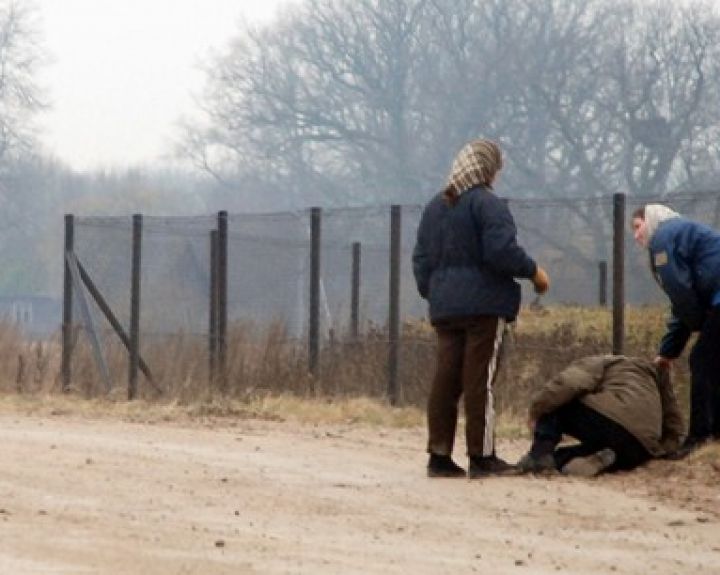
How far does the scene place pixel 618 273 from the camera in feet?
57.3

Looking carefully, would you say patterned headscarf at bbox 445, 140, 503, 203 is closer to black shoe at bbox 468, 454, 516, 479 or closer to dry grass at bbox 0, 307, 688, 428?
black shoe at bbox 468, 454, 516, 479

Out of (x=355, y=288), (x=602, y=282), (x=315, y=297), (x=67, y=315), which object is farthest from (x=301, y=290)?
(x=602, y=282)

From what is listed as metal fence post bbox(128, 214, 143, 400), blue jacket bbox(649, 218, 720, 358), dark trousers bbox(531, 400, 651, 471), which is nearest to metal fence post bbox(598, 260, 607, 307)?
metal fence post bbox(128, 214, 143, 400)

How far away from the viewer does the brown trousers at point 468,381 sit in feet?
42.7

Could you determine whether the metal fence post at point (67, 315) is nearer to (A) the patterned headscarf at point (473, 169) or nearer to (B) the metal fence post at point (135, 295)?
(B) the metal fence post at point (135, 295)

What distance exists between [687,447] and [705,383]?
15.6 inches

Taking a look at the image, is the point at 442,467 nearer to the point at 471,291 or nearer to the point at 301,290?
the point at 471,291

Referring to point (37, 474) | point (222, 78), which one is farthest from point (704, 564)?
point (222, 78)

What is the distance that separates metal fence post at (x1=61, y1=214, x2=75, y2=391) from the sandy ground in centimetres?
751

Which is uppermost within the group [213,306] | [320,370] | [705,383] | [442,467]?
[213,306]

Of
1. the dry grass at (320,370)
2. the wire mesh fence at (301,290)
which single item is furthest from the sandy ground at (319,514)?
the wire mesh fence at (301,290)

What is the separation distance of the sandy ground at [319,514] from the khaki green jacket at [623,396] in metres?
0.33

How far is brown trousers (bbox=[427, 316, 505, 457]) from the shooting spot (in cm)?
1302

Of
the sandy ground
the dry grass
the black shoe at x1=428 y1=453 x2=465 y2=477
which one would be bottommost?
the sandy ground
